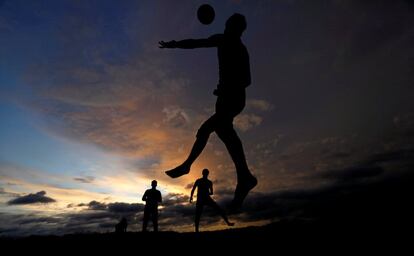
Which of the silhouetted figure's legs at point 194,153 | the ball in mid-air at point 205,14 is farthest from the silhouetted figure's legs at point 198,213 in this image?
the ball in mid-air at point 205,14

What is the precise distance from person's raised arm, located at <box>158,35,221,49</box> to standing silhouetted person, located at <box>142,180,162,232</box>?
9.20 metres

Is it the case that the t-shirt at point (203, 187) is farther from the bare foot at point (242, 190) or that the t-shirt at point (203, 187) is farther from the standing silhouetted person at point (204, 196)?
the bare foot at point (242, 190)

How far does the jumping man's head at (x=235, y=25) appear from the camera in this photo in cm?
515

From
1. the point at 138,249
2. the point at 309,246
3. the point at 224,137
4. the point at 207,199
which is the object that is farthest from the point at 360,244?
the point at 207,199

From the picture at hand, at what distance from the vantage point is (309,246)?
3.69m

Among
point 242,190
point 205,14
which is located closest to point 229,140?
point 242,190

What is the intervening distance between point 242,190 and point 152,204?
27.6ft

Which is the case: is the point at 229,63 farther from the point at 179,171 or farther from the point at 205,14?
the point at 179,171

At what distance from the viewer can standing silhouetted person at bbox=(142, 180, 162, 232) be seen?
13.0 m

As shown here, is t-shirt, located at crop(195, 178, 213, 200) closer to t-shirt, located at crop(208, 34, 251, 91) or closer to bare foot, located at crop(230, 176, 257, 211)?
bare foot, located at crop(230, 176, 257, 211)

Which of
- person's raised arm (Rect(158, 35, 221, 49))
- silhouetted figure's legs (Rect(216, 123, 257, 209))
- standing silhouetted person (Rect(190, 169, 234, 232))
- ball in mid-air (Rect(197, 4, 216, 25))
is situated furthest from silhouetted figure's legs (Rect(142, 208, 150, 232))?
person's raised arm (Rect(158, 35, 221, 49))

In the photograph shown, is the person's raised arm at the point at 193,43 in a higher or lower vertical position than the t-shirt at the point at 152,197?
higher

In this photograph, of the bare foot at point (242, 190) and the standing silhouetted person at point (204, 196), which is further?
the standing silhouetted person at point (204, 196)

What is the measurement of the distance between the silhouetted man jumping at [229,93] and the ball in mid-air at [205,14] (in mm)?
664
